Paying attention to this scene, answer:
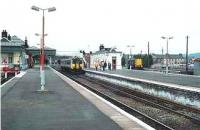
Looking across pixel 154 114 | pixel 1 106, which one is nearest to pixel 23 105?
pixel 1 106

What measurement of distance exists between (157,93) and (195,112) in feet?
27.9

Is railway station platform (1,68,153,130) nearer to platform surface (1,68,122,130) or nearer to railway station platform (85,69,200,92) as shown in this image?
platform surface (1,68,122,130)

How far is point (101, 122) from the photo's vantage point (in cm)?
1348

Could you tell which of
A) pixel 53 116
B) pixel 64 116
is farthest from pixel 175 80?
pixel 53 116

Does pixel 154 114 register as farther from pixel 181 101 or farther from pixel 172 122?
pixel 181 101

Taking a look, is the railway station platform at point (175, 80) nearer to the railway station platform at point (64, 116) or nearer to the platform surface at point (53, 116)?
the railway station platform at point (64, 116)

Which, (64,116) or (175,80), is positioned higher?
(175,80)

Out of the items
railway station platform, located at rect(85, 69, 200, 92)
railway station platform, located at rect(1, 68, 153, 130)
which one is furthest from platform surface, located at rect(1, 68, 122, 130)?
railway station platform, located at rect(85, 69, 200, 92)

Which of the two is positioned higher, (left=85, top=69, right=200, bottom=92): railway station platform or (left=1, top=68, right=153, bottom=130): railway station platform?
(left=85, top=69, right=200, bottom=92): railway station platform

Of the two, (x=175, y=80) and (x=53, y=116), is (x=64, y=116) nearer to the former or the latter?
(x=53, y=116)

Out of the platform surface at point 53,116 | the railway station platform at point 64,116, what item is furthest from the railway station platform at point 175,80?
the platform surface at point 53,116

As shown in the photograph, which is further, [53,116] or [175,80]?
[175,80]

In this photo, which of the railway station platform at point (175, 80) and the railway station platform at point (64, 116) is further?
the railway station platform at point (175, 80)

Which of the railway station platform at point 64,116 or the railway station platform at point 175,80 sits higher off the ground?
the railway station platform at point 175,80
